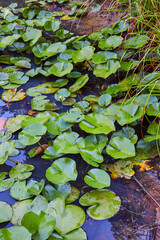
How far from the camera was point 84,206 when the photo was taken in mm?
1044

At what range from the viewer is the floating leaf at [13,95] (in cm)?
169

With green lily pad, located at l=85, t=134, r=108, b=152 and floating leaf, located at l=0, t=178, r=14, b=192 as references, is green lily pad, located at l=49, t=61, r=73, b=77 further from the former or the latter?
floating leaf, located at l=0, t=178, r=14, b=192

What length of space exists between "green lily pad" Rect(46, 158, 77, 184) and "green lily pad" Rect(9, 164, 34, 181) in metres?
0.18

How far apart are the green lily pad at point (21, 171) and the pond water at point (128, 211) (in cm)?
3

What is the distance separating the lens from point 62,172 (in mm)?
1041

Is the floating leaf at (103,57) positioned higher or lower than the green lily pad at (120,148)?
higher

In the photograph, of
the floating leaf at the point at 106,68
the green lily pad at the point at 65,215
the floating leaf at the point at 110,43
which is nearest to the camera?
the green lily pad at the point at 65,215

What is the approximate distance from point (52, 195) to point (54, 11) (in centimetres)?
236

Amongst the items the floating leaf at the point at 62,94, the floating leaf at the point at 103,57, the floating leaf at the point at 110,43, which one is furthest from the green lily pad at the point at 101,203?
the floating leaf at the point at 110,43

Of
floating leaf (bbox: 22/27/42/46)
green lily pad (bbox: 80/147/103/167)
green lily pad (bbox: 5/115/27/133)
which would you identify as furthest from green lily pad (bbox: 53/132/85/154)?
floating leaf (bbox: 22/27/42/46)

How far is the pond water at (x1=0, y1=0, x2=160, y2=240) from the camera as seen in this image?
945mm

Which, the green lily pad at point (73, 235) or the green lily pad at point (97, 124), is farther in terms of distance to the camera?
the green lily pad at point (97, 124)

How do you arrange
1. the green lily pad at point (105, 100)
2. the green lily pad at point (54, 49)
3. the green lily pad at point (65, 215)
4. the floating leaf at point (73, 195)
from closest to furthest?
the green lily pad at point (65, 215) → the floating leaf at point (73, 195) → the green lily pad at point (105, 100) → the green lily pad at point (54, 49)

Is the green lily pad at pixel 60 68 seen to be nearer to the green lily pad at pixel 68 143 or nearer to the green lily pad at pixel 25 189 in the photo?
the green lily pad at pixel 68 143
